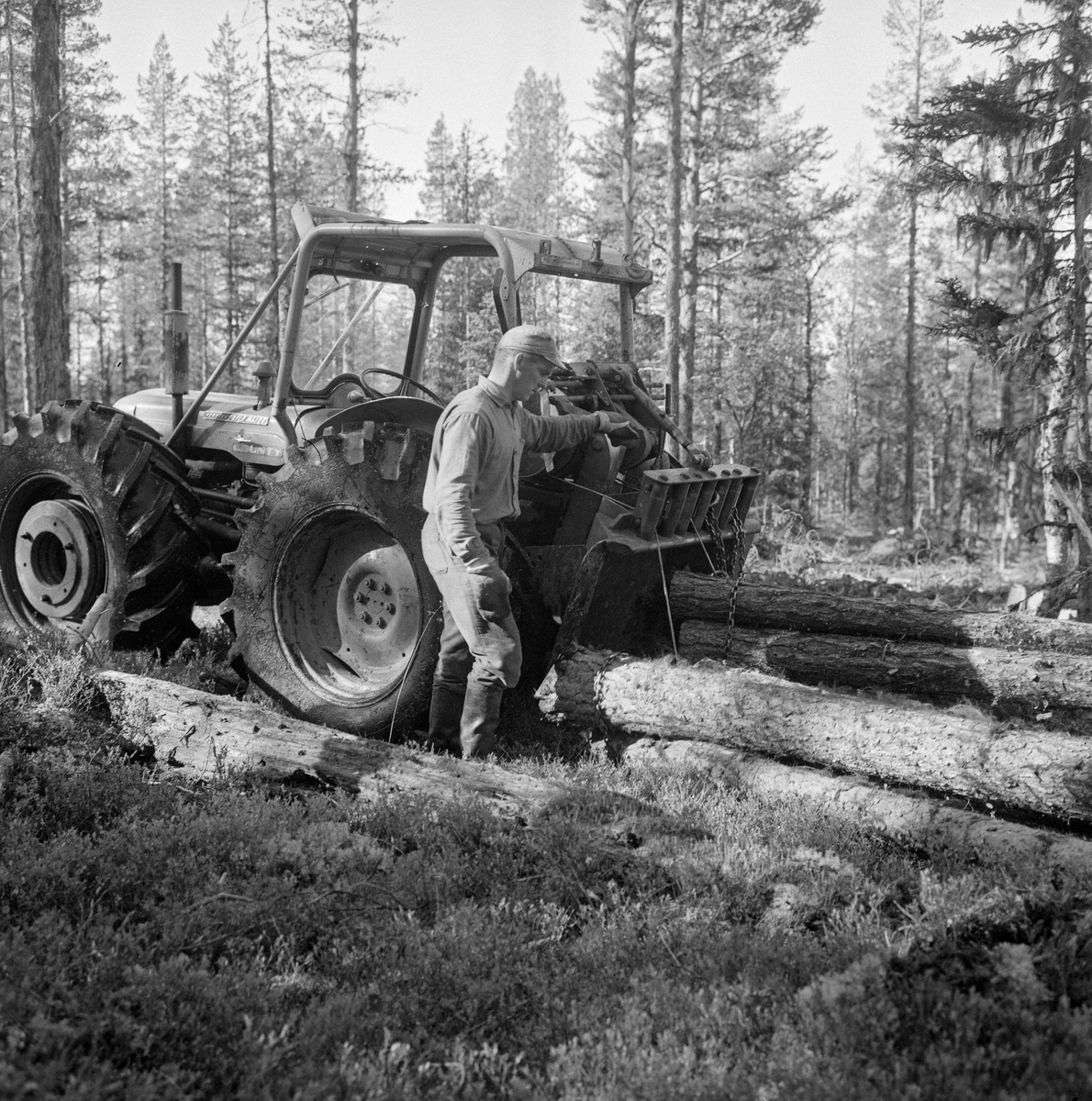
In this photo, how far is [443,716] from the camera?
5.57 meters

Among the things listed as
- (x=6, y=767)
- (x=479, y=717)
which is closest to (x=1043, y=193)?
(x=479, y=717)

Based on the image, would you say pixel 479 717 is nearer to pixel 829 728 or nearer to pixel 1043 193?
pixel 829 728

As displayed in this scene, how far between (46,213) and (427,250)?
7504 millimetres

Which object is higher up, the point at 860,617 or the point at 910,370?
the point at 910,370

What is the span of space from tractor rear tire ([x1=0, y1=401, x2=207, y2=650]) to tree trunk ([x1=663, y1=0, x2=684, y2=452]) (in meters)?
12.0

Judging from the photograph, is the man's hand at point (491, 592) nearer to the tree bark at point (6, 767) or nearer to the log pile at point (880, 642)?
the log pile at point (880, 642)

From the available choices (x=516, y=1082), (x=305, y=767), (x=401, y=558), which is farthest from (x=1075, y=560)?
(x=516, y=1082)

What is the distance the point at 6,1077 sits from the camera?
238cm

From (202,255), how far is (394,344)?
34.7 meters

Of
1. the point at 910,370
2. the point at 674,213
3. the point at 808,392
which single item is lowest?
the point at 808,392

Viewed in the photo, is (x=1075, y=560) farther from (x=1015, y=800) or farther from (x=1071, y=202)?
(x=1015, y=800)

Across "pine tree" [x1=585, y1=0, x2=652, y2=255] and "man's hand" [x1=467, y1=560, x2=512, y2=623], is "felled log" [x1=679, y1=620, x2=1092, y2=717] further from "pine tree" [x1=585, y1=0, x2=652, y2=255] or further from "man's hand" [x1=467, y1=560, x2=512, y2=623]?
"pine tree" [x1=585, y1=0, x2=652, y2=255]

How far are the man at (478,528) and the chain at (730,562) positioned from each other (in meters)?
1.50

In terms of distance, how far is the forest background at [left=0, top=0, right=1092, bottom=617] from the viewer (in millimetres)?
10109
